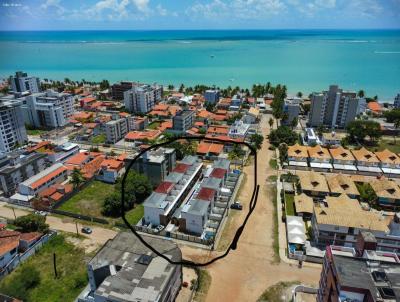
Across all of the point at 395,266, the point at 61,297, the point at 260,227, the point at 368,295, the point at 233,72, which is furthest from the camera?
the point at 233,72

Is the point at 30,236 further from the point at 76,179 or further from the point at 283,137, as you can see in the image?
the point at 283,137

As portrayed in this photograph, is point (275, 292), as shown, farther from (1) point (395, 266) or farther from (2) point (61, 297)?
(2) point (61, 297)

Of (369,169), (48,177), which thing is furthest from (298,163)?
(48,177)

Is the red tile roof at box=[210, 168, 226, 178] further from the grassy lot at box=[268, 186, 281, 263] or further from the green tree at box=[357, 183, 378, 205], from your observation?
the green tree at box=[357, 183, 378, 205]

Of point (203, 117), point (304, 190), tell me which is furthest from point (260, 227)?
point (203, 117)

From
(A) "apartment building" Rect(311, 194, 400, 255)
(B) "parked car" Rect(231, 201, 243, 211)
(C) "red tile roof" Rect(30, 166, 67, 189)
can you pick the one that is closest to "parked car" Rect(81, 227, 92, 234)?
(C) "red tile roof" Rect(30, 166, 67, 189)

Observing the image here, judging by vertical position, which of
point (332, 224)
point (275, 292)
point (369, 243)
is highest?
point (369, 243)
